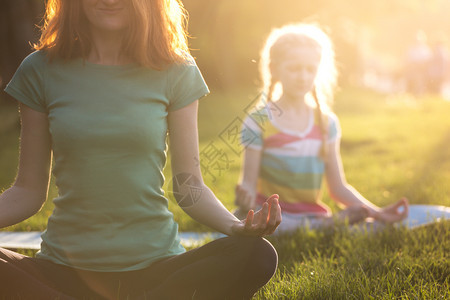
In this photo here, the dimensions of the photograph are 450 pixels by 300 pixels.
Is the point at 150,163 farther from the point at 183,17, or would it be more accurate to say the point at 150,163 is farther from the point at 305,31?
the point at 305,31

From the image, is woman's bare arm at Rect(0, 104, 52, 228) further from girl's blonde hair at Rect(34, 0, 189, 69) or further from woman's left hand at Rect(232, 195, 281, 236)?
woman's left hand at Rect(232, 195, 281, 236)

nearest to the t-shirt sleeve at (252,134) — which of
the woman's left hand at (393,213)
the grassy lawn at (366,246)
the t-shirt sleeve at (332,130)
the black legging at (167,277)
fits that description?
the grassy lawn at (366,246)

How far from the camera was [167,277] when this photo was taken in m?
2.23

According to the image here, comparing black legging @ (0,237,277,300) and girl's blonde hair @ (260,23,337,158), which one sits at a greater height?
girl's blonde hair @ (260,23,337,158)

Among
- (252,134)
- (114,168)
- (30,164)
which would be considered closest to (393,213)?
(252,134)

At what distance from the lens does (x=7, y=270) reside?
215 centimetres

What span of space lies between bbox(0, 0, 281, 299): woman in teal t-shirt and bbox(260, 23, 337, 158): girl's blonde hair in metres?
1.90

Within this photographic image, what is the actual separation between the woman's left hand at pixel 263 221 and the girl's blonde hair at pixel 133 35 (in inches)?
28.2

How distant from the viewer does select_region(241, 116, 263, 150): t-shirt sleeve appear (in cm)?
411

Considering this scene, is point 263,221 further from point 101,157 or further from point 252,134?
point 252,134

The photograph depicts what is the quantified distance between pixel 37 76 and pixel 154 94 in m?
0.46

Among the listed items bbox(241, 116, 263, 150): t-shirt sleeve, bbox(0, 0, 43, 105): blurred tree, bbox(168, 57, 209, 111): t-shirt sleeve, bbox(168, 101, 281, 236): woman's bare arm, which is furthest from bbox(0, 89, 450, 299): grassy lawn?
bbox(0, 0, 43, 105): blurred tree

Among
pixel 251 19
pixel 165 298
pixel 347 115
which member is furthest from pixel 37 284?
pixel 251 19

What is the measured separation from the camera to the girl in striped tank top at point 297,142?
159 inches
